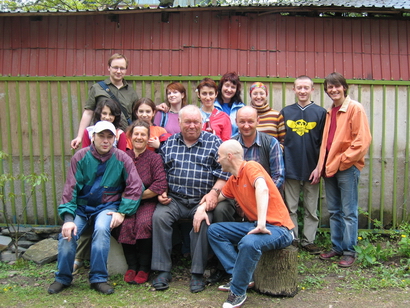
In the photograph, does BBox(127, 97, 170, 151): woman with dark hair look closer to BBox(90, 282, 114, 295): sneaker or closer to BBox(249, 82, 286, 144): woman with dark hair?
BBox(249, 82, 286, 144): woman with dark hair

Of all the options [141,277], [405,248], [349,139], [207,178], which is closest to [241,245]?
[207,178]

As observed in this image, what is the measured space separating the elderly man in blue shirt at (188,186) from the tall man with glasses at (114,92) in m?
0.97

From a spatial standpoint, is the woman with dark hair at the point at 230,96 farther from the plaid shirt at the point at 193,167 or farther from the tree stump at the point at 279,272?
the tree stump at the point at 279,272

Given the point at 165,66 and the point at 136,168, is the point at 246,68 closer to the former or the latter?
the point at 165,66

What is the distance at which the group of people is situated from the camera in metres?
3.80

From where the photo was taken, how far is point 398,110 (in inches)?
226

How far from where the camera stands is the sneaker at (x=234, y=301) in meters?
3.54

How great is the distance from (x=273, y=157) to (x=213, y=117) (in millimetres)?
920

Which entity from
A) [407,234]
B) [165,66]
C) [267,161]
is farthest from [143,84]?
[407,234]

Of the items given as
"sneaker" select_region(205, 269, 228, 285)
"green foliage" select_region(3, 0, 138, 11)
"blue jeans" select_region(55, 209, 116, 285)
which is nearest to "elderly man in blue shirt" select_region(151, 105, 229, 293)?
"sneaker" select_region(205, 269, 228, 285)

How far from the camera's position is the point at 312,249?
507cm

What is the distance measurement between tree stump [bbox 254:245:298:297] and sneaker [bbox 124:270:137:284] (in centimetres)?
133

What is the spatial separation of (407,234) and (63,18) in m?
5.60

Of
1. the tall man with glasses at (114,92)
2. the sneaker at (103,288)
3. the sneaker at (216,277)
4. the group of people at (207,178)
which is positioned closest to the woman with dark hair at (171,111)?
the group of people at (207,178)
